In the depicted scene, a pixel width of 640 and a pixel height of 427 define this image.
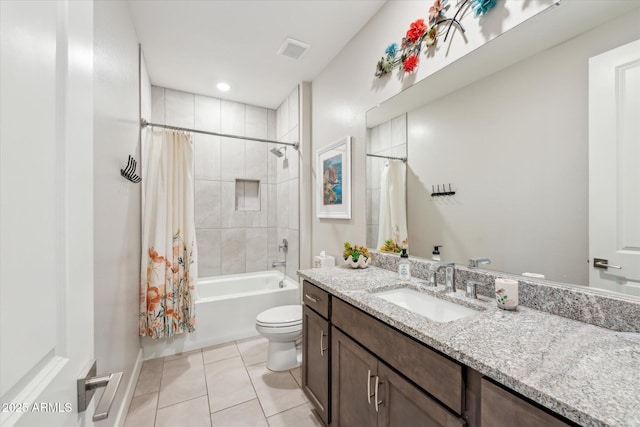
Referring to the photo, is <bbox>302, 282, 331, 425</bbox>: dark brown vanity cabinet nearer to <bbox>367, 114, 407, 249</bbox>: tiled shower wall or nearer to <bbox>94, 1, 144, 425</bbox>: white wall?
<bbox>367, 114, 407, 249</bbox>: tiled shower wall

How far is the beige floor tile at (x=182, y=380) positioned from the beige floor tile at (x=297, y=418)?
0.60 meters

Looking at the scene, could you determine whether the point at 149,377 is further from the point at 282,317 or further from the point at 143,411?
the point at 282,317

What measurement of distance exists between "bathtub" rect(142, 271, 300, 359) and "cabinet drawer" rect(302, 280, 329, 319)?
48.1 inches

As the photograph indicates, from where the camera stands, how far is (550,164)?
1043 mm

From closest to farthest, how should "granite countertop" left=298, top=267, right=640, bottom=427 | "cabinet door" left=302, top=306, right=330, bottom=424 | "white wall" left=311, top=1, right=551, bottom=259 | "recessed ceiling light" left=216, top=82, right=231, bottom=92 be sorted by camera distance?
"granite countertop" left=298, top=267, right=640, bottom=427
"white wall" left=311, top=1, right=551, bottom=259
"cabinet door" left=302, top=306, right=330, bottom=424
"recessed ceiling light" left=216, top=82, right=231, bottom=92

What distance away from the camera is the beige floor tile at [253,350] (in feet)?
7.38

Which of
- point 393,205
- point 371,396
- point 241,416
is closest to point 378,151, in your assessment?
point 393,205

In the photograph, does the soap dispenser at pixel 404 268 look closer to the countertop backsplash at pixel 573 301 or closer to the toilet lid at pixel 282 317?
the countertop backsplash at pixel 573 301

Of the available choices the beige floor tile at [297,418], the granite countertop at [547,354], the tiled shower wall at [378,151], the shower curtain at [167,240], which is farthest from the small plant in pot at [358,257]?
the shower curtain at [167,240]

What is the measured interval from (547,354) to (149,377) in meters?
2.53

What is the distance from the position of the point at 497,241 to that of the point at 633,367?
0.62 metres

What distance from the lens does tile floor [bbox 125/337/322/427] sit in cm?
→ 160

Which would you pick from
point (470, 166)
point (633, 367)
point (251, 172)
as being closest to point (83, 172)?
point (633, 367)

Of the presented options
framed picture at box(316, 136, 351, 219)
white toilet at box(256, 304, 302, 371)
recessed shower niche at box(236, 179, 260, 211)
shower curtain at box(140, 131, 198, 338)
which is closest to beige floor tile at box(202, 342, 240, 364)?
shower curtain at box(140, 131, 198, 338)
